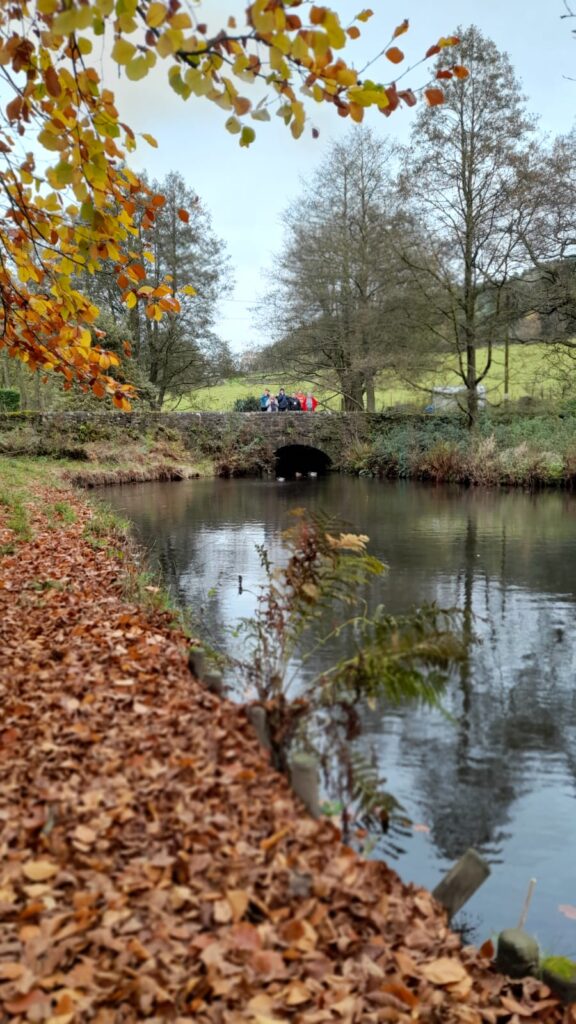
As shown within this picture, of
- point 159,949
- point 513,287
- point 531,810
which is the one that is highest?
point 513,287

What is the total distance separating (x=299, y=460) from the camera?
31.8m

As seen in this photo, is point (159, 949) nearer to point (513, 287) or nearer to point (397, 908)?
point (397, 908)

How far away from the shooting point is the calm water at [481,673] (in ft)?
12.1

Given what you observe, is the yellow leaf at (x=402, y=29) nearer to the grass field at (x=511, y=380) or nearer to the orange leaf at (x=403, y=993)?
the orange leaf at (x=403, y=993)

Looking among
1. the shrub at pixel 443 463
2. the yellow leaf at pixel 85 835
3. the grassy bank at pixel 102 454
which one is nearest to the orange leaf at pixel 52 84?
the yellow leaf at pixel 85 835

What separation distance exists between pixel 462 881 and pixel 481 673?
3294mm

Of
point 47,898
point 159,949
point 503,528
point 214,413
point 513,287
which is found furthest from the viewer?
point 214,413

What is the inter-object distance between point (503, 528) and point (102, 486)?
12847 millimetres

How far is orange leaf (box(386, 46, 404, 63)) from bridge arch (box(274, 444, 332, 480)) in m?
24.3

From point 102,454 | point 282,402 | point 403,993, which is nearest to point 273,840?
point 403,993

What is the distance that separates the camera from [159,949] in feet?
7.75

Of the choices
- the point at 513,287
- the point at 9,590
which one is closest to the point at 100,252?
the point at 9,590

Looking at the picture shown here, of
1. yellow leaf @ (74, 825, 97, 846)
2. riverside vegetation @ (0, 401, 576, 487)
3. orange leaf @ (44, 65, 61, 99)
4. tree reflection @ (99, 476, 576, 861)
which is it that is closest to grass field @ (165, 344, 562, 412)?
riverside vegetation @ (0, 401, 576, 487)

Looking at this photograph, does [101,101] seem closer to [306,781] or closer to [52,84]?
[52,84]
